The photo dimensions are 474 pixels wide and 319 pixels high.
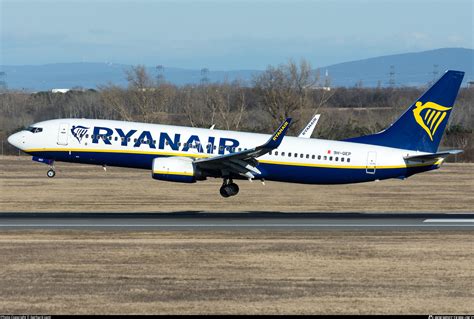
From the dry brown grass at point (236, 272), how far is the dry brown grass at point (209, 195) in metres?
12.5

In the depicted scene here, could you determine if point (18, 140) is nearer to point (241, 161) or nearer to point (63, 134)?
point (63, 134)

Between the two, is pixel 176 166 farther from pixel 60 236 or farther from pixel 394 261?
pixel 394 261

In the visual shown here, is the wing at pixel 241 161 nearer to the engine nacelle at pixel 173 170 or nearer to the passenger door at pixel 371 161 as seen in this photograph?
the engine nacelle at pixel 173 170

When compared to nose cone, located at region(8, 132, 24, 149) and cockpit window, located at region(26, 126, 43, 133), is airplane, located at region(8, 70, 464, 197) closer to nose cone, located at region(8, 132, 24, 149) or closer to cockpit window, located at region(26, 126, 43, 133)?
cockpit window, located at region(26, 126, 43, 133)

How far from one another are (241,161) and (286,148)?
2.71 metres

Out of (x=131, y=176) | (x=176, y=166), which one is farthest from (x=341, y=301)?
(x=131, y=176)

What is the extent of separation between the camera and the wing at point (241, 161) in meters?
42.6

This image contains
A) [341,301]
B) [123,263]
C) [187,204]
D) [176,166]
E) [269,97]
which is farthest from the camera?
[269,97]

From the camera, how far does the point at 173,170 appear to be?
140ft

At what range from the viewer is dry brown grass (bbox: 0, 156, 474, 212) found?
4769cm

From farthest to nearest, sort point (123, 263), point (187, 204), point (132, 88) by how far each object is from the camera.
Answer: point (132, 88) < point (187, 204) < point (123, 263)

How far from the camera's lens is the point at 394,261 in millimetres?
28609

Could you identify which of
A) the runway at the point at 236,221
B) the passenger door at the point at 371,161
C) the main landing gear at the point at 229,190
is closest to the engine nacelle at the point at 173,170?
the runway at the point at 236,221

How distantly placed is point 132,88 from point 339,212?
93.8 metres
